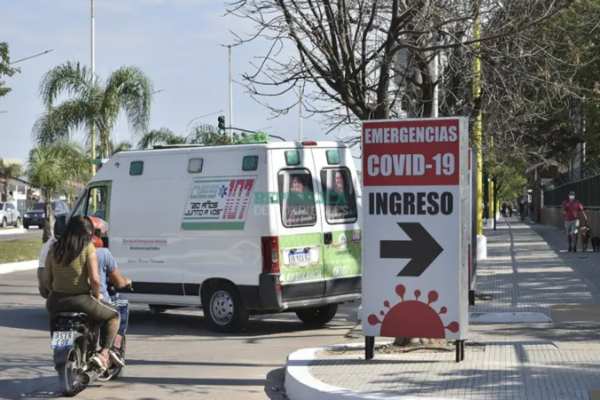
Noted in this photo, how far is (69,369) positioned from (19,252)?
837 inches

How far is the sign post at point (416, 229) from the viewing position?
9266 millimetres

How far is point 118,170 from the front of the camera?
47.7 ft

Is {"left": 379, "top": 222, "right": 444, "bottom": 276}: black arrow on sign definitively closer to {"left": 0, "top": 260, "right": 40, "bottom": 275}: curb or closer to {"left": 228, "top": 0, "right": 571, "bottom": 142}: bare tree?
{"left": 228, "top": 0, "right": 571, "bottom": 142}: bare tree

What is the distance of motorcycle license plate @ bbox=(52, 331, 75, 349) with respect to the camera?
846 centimetres

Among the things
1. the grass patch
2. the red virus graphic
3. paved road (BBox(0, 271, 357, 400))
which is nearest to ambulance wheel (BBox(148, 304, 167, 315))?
paved road (BBox(0, 271, 357, 400))

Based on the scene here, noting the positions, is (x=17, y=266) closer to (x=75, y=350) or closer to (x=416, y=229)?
(x=75, y=350)

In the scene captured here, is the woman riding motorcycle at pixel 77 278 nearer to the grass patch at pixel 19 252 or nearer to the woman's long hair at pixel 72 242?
the woman's long hair at pixel 72 242

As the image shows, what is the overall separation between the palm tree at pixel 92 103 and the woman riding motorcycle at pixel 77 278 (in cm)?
2060

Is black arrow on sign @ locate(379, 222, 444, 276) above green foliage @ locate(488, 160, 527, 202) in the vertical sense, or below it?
below

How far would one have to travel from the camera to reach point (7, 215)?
205 feet

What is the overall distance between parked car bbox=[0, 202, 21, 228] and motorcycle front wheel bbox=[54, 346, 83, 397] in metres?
55.0

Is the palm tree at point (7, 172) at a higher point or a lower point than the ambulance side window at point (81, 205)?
higher

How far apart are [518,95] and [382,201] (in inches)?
243

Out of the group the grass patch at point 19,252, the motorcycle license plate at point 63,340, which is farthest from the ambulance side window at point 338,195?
the grass patch at point 19,252
